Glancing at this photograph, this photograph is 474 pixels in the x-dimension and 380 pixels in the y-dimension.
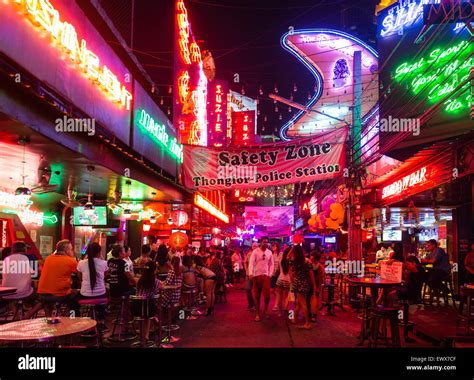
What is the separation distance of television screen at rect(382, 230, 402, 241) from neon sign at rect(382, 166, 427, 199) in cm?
1130

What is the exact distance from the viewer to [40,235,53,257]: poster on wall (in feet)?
54.6

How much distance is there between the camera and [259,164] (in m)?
11.4

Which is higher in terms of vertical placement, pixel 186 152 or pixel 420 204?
pixel 186 152

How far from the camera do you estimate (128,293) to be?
1026 cm

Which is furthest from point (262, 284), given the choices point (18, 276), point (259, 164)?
point (18, 276)

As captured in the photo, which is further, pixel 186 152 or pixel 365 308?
pixel 186 152

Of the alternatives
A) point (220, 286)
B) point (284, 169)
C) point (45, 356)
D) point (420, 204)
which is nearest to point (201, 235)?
point (220, 286)

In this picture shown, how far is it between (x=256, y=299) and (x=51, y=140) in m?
7.09

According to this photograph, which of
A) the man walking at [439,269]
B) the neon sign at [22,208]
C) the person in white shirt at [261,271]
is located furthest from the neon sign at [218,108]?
the man walking at [439,269]

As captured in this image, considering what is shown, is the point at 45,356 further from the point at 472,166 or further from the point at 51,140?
the point at 472,166

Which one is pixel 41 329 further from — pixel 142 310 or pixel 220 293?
pixel 220 293

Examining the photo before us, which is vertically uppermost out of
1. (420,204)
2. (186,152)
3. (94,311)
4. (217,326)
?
(186,152)

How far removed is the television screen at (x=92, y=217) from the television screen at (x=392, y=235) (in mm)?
17641
